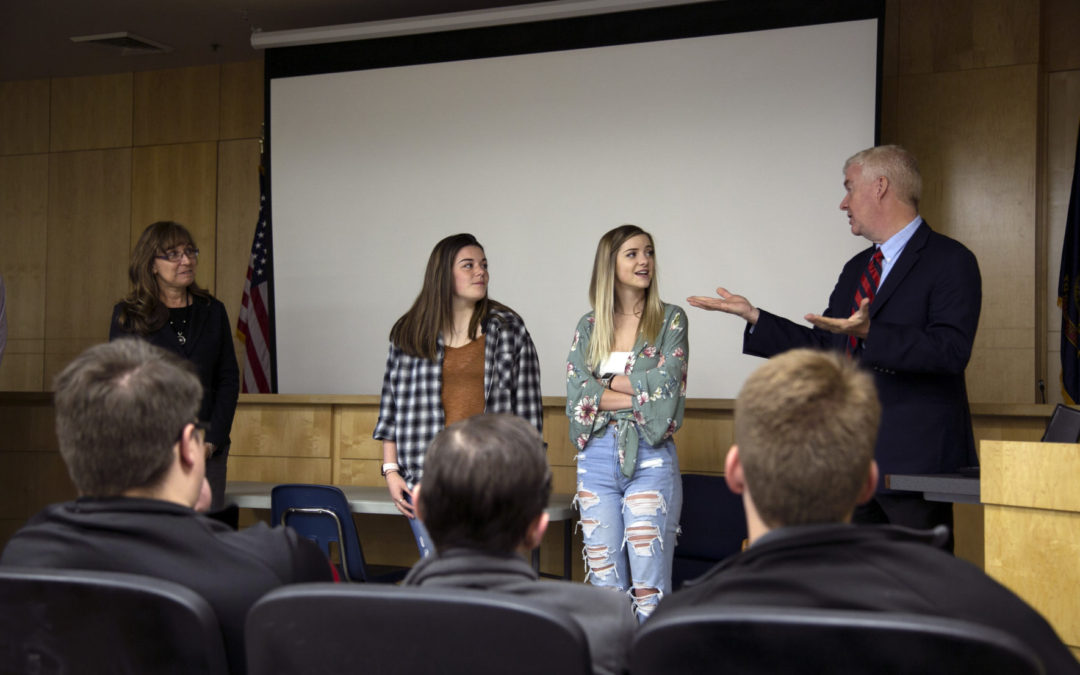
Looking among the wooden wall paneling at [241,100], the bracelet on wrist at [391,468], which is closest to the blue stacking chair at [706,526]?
the bracelet on wrist at [391,468]

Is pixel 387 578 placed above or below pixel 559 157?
below

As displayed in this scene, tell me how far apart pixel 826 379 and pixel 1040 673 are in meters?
0.39

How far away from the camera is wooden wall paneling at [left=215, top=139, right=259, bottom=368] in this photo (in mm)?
6758

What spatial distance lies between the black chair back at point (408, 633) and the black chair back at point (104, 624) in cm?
9

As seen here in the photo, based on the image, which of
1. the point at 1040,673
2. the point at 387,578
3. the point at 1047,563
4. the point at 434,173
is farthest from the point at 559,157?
the point at 1040,673

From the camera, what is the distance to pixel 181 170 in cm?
694

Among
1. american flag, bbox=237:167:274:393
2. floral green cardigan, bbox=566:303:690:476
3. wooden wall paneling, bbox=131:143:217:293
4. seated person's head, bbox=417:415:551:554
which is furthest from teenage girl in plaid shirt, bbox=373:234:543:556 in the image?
wooden wall paneling, bbox=131:143:217:293

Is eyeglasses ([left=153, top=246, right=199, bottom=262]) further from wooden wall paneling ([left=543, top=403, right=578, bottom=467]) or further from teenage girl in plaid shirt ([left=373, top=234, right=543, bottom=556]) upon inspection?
wooden wall paneling ([left=543, top=403, right=578, bottom=467])

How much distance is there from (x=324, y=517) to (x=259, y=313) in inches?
112

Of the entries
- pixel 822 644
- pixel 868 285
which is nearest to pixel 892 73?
pixel 868 285

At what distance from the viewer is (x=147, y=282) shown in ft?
12.4

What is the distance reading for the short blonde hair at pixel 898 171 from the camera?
2.89 meters

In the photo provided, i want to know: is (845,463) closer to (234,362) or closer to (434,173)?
(234,362)

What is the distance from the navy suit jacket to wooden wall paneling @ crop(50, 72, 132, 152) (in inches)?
233
